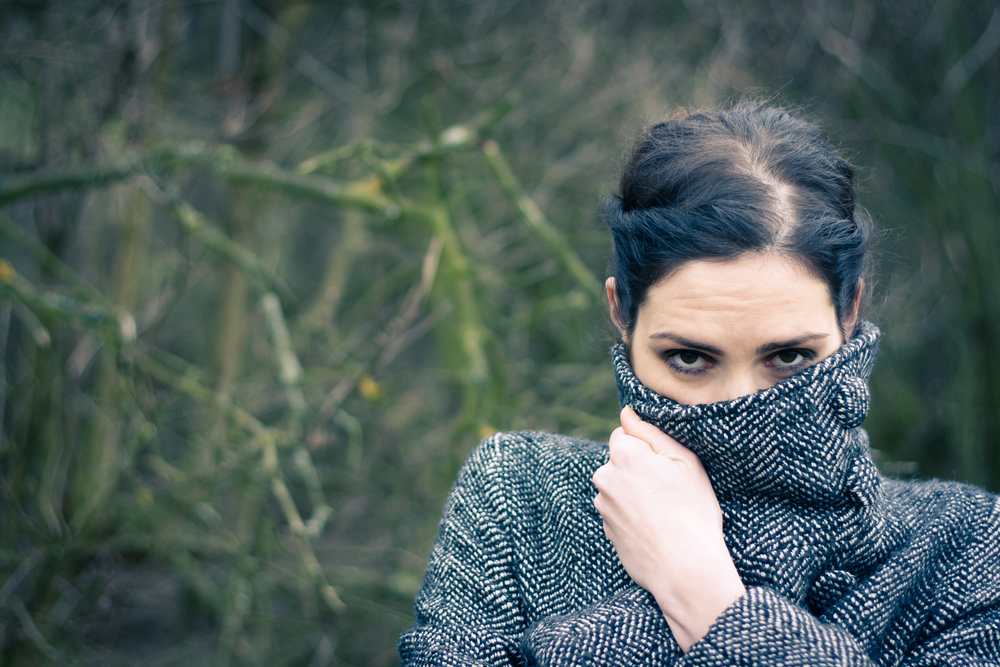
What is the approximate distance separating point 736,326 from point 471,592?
2.42 ft

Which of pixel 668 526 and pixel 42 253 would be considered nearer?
pixel 668 526

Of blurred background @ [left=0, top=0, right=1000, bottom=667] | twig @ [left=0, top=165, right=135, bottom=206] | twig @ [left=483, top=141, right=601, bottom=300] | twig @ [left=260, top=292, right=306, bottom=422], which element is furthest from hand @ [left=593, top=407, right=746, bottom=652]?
twig @ [left=0, top=165, right=135, bottom=206]

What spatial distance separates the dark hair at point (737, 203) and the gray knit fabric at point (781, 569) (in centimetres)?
18

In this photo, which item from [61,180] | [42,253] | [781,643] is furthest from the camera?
[42,253]

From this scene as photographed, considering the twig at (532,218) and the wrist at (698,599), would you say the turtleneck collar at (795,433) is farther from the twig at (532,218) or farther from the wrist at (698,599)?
the twig at (532,218)

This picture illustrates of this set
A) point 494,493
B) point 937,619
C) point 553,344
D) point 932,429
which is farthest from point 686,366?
point 932,429

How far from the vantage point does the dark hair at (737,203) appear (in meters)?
1.30

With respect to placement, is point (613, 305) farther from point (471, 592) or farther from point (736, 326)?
point (471, 592)

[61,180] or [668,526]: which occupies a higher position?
[61,180]

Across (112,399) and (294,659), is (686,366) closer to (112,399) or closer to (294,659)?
(112,399)

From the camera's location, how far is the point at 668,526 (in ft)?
4.24

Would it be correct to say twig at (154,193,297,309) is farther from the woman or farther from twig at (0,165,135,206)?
the woman

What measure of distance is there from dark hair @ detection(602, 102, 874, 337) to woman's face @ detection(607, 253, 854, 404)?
33mm

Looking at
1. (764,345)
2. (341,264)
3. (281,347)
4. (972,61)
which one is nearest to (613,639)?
(764,345)
